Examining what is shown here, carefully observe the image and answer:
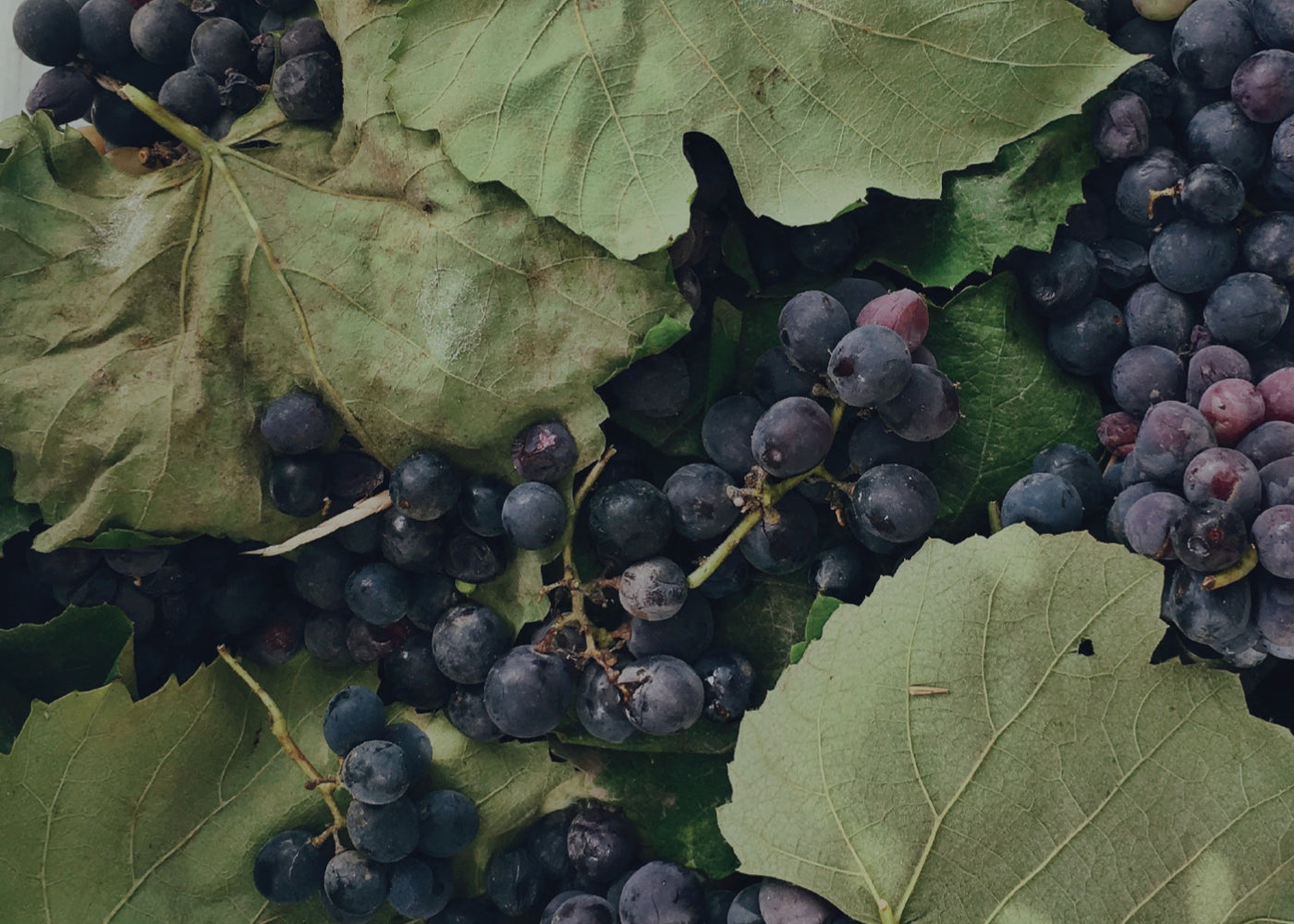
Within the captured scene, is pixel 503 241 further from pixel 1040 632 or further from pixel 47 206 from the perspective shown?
pixel 1040 632

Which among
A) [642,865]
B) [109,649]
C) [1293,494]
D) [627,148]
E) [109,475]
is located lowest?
[642,865]

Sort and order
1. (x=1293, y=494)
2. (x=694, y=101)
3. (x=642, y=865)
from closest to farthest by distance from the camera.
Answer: (x=1293, y=494)
(x=694, y=101)
(x=642, y=865)

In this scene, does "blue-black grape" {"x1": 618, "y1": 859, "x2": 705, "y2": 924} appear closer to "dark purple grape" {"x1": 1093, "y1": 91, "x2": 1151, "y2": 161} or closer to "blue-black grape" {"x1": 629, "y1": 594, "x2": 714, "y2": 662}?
"blue-black grape" {"x1": 629, "y1": 594, "x2": 714, "y2": 662}

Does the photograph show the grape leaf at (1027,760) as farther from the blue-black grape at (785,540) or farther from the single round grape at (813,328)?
the single round grape at (813,328)

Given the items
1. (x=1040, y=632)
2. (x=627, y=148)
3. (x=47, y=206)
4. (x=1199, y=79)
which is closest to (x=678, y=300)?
(x=627, y=148)

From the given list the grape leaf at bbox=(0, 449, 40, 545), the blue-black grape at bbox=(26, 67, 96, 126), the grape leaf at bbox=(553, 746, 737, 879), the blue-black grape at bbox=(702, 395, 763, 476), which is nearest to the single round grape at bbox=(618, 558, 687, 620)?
the blue-black grape at bbox=(702, 395, 763, 476)
